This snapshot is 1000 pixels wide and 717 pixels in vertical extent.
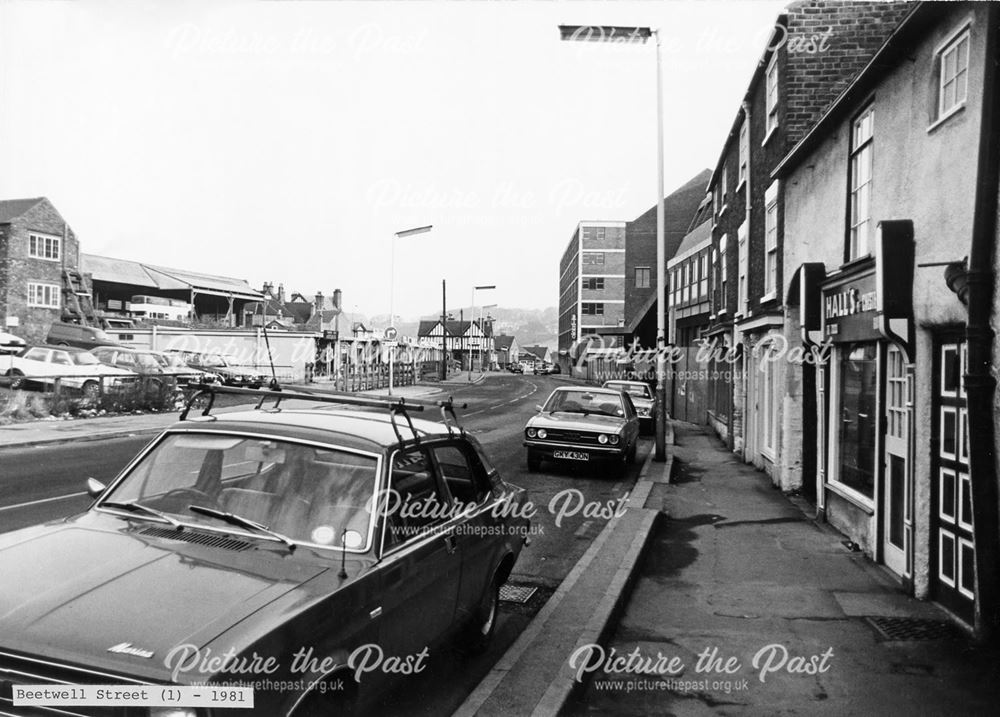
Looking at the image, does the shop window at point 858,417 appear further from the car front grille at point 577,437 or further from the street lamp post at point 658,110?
the street lamp post at point 658,110

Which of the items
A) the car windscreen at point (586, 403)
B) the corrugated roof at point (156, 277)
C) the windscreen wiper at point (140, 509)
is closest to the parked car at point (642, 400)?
the car windscreen at point (586, 403)

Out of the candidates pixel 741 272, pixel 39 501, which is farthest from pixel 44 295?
pixel 741 272

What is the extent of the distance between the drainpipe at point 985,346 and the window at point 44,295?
162 feet

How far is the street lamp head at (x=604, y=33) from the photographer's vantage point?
14.8 m

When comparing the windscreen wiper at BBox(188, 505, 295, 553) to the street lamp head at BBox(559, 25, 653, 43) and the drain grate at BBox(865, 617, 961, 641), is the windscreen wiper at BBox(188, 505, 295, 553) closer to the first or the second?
the drain grate at BBox(865, 617, 961, 641)

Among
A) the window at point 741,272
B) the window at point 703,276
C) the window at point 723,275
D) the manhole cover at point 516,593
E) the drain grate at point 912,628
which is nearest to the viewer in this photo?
the drain grate at point 912,628

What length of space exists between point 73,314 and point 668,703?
49.3 metres

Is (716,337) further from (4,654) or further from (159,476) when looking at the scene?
(4,654)

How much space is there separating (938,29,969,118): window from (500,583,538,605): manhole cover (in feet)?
17.6

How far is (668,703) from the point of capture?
475 cm

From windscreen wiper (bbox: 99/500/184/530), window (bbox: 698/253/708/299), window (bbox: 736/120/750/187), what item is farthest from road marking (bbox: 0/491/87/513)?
window (bbox: 698/253/708/299)

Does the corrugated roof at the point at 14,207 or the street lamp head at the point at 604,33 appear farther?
the corrugated roof at the point at 14,207

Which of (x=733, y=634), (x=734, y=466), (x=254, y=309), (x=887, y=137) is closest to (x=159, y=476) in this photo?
(x=733, y=634)

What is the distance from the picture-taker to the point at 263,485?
3.95 metres
